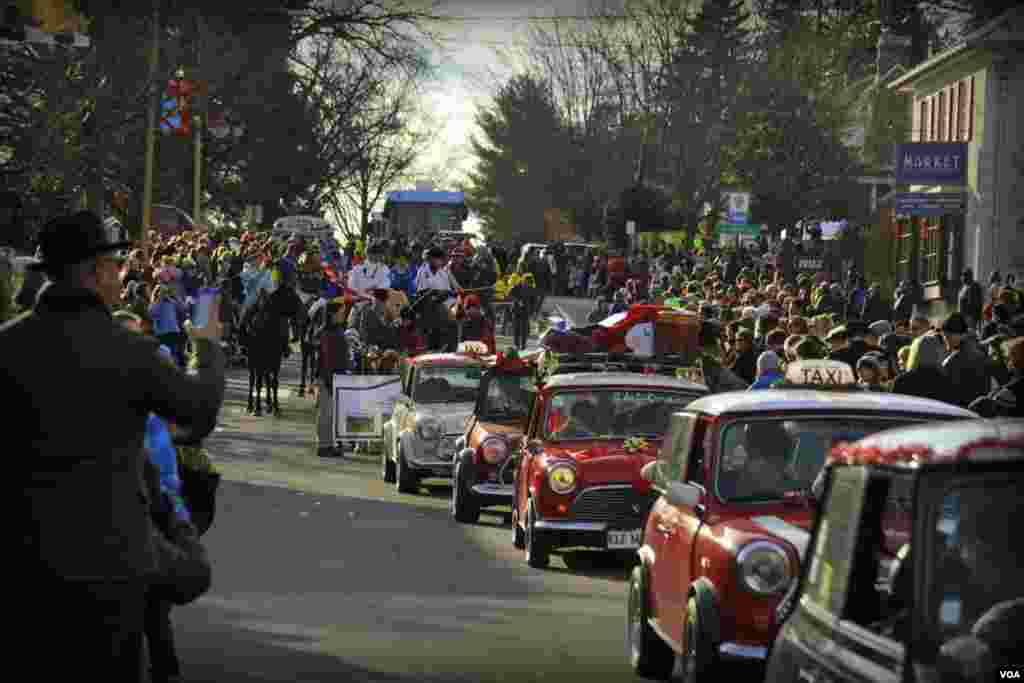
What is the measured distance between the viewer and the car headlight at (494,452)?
21.5 meters

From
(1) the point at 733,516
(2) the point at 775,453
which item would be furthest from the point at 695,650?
(2) the point at 775,453

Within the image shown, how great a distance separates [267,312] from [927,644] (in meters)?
29.6

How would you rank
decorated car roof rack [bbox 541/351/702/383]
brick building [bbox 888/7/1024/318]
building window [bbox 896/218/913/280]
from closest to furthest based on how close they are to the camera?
1. decorated car roof rack [bbox 541/351/702/383]
2. brick building [bbox 888/7/1024/318]
3. building window [bbox 896/218/913/280]

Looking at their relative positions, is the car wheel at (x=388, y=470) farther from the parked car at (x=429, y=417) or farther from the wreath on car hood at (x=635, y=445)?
the wreath on car hood at (x=635, y=445)

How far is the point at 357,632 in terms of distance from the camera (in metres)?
13.6

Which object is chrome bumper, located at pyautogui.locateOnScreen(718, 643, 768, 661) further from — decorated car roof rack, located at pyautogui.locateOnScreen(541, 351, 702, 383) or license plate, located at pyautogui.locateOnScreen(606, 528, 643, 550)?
decorated car roof rack, located at pyautogui.locateOnScreen(541, 351, 702, 383)

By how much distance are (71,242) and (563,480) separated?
36.8 ft

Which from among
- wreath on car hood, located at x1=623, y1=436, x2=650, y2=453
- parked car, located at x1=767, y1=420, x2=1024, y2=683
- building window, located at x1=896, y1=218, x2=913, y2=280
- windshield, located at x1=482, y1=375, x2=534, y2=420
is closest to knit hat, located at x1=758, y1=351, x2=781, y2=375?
wreath on car hood, located at x1=623, y1=436, x2=650, y2=453

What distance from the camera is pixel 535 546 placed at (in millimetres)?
17766

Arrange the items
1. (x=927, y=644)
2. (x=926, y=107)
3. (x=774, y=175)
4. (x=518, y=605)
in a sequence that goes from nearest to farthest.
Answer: (x=927, y=644)
(x=518, y=605)
(x=926, y=107)
(x=774, y=175)

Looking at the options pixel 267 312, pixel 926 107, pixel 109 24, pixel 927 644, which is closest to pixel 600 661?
pixel 927 644

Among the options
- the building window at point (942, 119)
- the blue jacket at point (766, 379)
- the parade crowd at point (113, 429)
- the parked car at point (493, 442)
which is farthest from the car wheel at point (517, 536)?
the building window at point (942, 119)

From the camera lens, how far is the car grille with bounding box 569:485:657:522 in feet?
57.4

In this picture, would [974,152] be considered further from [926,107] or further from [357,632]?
[357,632]
